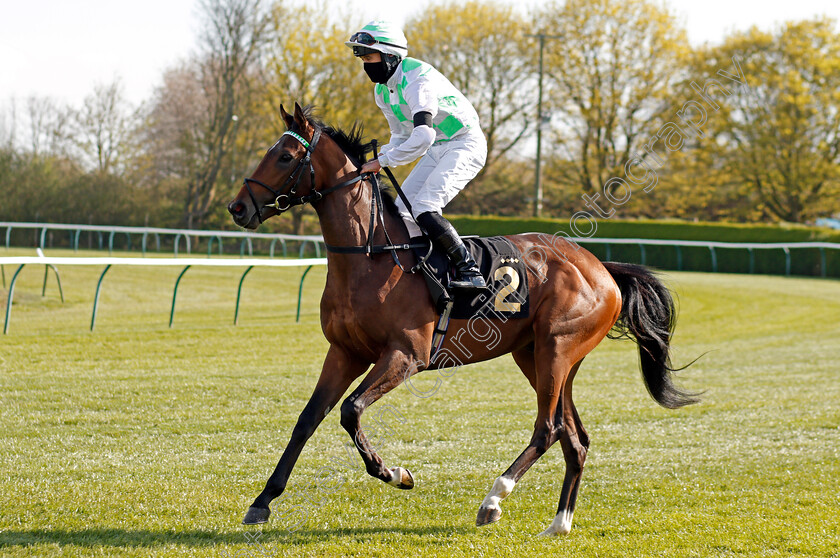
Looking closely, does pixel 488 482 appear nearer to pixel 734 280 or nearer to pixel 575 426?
pixel 575 426

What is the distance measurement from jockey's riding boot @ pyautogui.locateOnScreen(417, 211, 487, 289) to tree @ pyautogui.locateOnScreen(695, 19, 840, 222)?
2504cm

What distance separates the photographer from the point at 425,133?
3656 millimetres

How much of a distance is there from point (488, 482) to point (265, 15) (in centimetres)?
2705

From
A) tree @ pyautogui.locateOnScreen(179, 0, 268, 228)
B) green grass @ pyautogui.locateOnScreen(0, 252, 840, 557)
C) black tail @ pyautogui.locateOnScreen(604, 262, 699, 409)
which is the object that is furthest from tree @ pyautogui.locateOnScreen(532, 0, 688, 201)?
black tail @ pyautogui.locateOnScreen(604, 262, 699, 409)

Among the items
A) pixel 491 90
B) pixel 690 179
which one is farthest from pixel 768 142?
pixel 491 90

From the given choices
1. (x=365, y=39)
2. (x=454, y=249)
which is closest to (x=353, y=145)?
(x=365, y=39)

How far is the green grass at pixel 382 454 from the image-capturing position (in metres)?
3.48

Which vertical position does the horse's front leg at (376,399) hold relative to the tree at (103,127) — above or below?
below

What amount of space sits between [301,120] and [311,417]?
1.28 meters

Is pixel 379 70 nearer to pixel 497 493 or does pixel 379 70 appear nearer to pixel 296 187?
pixel 296 187

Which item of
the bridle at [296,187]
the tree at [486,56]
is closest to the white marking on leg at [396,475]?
the bridle at [296,187]

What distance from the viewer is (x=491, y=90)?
30.3m

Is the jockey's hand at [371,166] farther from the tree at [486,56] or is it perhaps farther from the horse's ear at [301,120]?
the tree at [486,56]

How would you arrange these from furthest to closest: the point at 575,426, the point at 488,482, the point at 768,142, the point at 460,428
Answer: the point at 768,142 → the point at 460,428 → the point at 488,482 → the point at 575,426
